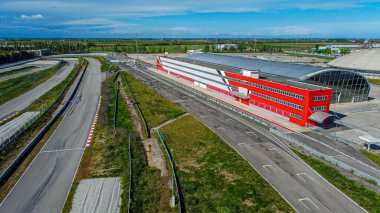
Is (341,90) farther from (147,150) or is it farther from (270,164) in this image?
(147,150)

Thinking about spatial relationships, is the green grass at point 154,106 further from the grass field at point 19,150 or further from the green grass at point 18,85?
the green grass at point 18,85

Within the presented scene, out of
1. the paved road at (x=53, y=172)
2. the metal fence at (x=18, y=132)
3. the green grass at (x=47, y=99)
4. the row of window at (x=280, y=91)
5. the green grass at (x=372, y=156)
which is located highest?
the row of window at (x=280, y=91)

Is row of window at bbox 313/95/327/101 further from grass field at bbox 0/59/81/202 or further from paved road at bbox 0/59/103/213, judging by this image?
grass field at bbox 0/59/81/202

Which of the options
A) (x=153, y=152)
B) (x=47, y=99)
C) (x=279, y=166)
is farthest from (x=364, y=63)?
(x=47, y=99)

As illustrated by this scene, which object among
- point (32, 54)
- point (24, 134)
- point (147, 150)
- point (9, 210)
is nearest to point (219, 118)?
point (147, 150)

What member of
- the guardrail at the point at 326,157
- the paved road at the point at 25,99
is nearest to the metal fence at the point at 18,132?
the paved road at the point at 25,99

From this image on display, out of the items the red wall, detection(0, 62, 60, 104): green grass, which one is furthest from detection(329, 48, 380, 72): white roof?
detection(0, 62, 60, 104): green grass
